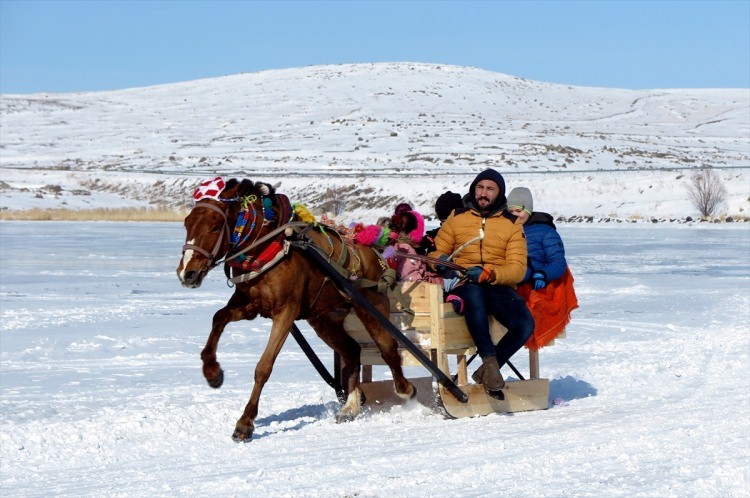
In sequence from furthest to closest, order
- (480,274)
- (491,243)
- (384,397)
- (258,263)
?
(384,397) → (491,243) → (480,274) → (258,263)

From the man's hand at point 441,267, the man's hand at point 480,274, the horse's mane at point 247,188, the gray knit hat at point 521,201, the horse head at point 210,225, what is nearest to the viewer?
the horse head at point 210,225

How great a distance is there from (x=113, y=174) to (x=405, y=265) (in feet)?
176

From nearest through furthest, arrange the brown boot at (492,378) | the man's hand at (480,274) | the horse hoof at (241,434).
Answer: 1. the horse hoof at (241,434)
2. the man's hand at (480,274)
3. the brown boot at (492,378)

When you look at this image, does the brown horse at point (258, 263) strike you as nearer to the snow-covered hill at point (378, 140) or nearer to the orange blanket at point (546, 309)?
the orange blanket at point (546, 309)

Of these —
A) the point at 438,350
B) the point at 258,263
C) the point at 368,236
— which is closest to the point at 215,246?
the point at 258,263

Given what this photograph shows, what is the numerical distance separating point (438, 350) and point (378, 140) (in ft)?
231

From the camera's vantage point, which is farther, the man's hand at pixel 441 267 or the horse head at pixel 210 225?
the man's hand at pixel 441 267

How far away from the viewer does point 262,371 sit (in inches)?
268

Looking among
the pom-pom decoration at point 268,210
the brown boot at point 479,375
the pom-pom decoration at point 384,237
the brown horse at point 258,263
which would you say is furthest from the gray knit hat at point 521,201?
the pom-pom decoration at point 268,210

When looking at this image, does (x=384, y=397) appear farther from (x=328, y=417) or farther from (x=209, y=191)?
(x=209, y=191)

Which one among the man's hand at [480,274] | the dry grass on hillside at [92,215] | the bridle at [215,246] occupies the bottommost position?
the dry grass on hillside at [92,215]

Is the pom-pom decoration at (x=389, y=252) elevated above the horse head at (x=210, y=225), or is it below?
below

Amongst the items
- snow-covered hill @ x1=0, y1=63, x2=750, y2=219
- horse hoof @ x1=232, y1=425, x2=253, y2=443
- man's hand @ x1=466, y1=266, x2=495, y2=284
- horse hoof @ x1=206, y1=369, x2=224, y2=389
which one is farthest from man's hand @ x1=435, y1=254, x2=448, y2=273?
snow-covered hill @ x1=0, y1=63, x2=750, y2=219

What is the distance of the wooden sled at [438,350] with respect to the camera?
25.1 ft
